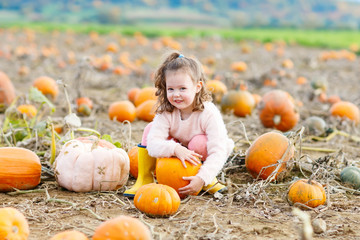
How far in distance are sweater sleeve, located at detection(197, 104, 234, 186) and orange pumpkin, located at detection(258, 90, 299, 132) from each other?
221 cm

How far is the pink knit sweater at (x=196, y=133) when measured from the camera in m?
3.69

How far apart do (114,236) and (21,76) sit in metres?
9.03

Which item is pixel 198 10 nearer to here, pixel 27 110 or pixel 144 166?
pixel 27 110

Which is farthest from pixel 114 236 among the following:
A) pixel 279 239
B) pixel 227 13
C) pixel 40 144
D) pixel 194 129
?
pixel 227 13

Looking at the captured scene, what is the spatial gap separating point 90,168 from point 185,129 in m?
0.84

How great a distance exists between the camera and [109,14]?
51250 millimetres

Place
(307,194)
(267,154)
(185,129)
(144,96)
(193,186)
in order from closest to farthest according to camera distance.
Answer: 1. (307,194)
2. (193,186)
3. (185,129)
4. (267,154)
5. (144,96)

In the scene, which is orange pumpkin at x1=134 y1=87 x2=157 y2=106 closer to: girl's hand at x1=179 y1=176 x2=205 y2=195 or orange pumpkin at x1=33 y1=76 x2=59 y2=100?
orange pumpkin at x1=33 y1=76 x2=59 y2=100

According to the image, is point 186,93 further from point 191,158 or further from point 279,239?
point 279,239

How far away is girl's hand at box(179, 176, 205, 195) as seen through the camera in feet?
11.9

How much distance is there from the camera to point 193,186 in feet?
11.9

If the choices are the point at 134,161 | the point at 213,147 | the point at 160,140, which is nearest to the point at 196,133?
the point at 213,147

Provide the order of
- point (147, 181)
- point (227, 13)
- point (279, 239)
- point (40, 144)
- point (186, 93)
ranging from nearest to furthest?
point (279, 239)
point (186, 93)
point (147, 181)
point (40, 144)
point (227, 13)

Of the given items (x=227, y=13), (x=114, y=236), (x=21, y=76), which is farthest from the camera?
(x=227, y=13)
